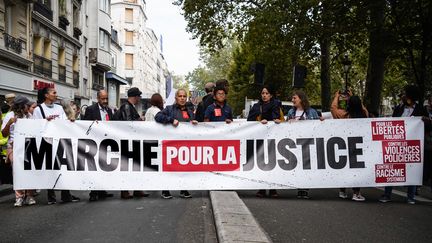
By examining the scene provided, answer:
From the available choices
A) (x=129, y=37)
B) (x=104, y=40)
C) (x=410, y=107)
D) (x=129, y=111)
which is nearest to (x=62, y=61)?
(x=104, y=40)

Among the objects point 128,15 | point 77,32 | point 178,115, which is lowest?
point 178,115

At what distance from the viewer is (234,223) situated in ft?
18.4

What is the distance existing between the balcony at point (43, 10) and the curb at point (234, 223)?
2068cm

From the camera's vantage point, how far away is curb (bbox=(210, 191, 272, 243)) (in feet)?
16.3

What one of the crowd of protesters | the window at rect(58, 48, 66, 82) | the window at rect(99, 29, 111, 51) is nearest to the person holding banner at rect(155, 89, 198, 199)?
the crowd of protesters

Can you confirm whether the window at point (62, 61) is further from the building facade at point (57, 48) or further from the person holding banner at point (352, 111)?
the person holding banner at point (352, 111)

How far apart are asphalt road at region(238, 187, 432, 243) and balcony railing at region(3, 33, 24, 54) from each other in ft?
51.6

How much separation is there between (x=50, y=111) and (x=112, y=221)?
281 cm

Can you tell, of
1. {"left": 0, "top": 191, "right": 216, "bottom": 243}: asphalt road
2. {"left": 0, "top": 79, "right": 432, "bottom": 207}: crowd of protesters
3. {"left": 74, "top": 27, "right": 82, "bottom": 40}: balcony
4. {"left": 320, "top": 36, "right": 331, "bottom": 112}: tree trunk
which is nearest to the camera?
{"left": 0, "top": 191, "right": 216, "bottom": 243}: asphalt road

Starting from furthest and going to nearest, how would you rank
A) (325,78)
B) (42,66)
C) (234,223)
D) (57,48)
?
(57,48), (325,78), (42,66), (234,223)

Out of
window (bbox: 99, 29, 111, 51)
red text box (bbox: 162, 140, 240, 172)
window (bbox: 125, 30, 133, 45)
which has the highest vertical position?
window (bbox: 125, 30, 133, 45)

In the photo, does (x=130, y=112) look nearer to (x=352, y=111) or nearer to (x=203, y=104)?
(x=203, y=104)

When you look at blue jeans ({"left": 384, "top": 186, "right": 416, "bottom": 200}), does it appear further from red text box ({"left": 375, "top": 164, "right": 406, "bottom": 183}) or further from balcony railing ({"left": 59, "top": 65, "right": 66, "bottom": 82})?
balcony railing ({"left": 59, "top": 65, "right": 66, "bottom": 82})

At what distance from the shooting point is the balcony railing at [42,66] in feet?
81.2
